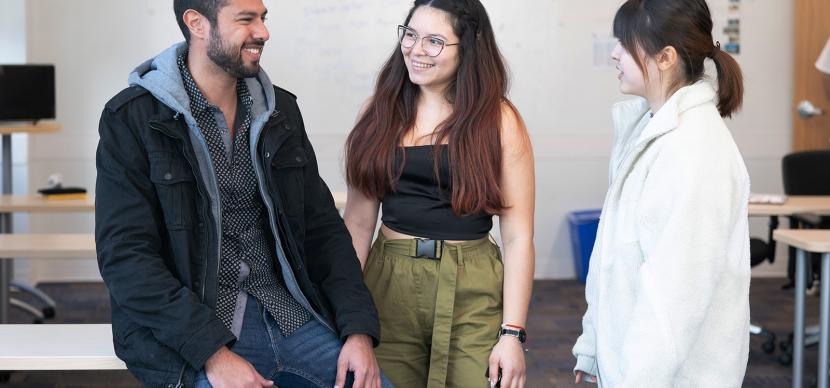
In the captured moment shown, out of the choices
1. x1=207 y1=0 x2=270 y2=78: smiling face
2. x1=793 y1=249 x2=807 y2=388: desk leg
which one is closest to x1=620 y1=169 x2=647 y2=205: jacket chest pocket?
x1=207 y1=0 x2=270 y2=78: smiling face

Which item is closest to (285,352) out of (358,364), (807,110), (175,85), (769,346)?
(358,364)

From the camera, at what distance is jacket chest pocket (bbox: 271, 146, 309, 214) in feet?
7.36

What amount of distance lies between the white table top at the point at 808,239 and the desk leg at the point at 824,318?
68 mm

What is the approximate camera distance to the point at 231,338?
2.04m

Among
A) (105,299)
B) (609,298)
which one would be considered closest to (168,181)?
(609,298)

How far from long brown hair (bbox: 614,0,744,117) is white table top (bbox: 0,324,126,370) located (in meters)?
1.33

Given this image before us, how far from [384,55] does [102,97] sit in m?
1.76

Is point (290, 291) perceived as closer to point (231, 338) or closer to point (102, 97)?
point (231, 338)

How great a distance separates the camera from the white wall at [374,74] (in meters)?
6.35

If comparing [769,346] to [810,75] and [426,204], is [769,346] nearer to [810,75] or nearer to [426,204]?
[810,75]

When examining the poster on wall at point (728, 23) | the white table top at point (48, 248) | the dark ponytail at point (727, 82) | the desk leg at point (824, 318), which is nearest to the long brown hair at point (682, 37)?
the dark ponytail at point (727, 82)

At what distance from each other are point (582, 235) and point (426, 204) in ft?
13.7

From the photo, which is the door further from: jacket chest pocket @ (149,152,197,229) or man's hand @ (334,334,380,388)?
jacket chest pocket @ (149,152,197,229)

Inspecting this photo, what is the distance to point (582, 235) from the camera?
21.1ft
